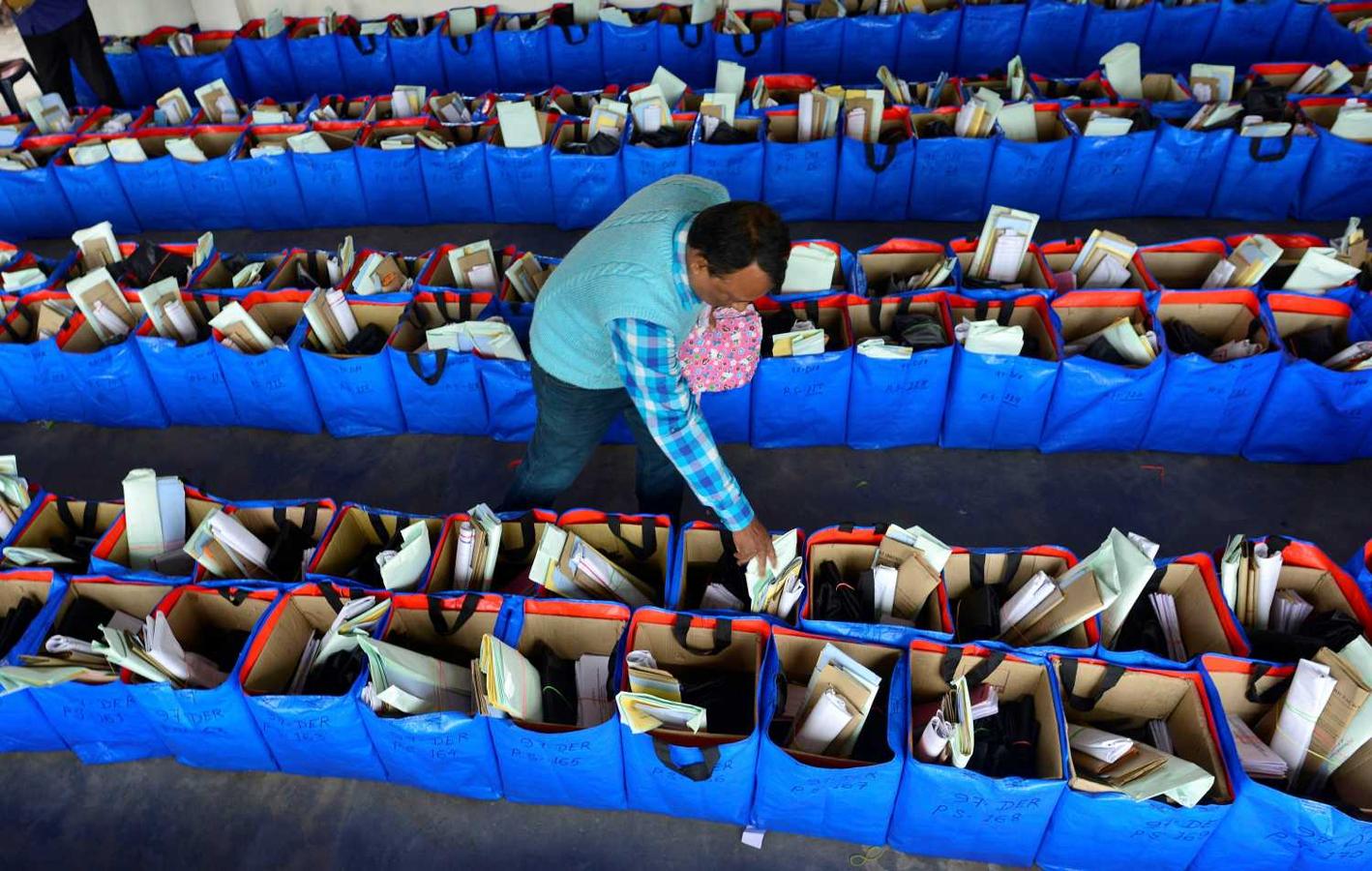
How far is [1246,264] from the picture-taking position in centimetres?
399

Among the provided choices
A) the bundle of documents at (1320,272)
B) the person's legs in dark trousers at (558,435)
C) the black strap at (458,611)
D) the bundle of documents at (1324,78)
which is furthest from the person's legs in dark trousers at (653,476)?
the bundle of documents at (1324,78)

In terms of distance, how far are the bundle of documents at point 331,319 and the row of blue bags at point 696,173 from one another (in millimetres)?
1826

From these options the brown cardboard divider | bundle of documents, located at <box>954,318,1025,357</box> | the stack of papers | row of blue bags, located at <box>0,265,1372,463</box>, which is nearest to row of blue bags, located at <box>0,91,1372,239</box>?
row of blue bags, located at <box>0,265,1372,463</box>

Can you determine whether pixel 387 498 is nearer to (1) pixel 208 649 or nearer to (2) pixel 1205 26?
(1) pixel 208 649

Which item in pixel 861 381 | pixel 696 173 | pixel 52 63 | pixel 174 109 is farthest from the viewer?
pixel 52 63

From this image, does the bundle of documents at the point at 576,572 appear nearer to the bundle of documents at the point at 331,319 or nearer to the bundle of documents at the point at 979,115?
the bundle of documents at the point at 331,319

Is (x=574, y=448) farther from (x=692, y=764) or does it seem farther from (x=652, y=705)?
(x=692, y=764)

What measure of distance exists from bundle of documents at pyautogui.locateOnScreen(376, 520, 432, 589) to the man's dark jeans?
0.43 m

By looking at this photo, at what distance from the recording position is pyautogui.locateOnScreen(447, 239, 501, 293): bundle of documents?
4.38 meters

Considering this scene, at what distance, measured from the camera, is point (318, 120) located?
237 inches

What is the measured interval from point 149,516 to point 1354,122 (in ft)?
20.9

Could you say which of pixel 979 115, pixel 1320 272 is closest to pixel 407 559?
pixel 1320 272

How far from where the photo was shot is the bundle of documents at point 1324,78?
18.1ft

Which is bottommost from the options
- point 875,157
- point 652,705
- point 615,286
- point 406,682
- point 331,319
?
point 406,682
